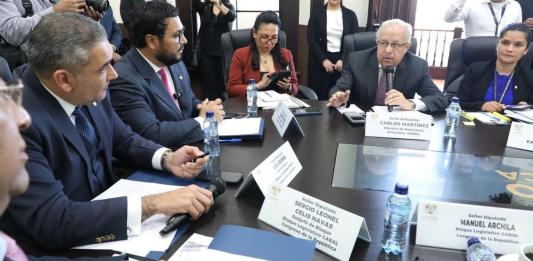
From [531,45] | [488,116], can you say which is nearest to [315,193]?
[488,116]

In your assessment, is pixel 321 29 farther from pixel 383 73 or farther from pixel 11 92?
pixel 11 92

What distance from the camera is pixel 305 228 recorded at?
3.49 ft

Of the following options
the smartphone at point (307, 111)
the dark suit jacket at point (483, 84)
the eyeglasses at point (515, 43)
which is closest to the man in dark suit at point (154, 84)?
the smartphone at point (307, 111)

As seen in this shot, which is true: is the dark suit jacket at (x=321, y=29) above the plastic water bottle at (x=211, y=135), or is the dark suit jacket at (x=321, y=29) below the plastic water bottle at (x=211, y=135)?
above

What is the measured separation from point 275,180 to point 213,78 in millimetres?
3090

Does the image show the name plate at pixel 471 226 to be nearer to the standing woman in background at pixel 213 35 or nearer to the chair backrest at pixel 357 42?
the chair backrest at pixel 357 42

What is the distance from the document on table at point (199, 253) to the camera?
950mm

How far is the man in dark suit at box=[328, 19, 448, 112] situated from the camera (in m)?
2.42

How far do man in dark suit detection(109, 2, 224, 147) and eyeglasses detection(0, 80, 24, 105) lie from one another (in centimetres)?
107

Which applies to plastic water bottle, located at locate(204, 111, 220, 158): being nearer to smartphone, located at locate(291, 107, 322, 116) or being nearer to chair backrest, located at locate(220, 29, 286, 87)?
smartphone, located at locate(291, 107, 322, 116)

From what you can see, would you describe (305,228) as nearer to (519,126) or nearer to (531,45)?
(519,126)

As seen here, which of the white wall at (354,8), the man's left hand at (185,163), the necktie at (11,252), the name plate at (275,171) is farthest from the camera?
the white wall at (354,8)

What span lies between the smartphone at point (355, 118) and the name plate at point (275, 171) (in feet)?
2.31

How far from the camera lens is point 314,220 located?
105 cm
